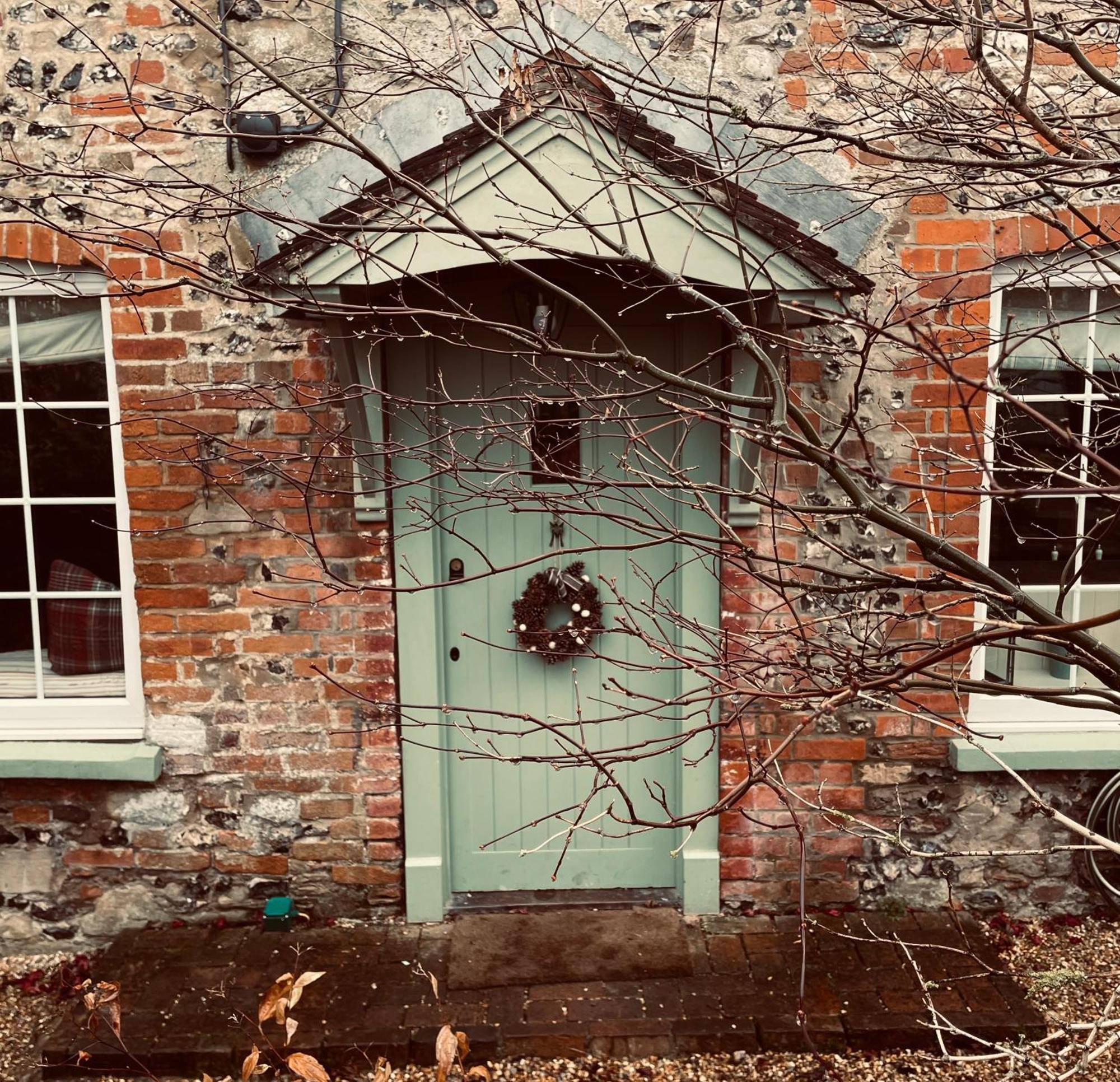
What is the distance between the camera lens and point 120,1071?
3.63m

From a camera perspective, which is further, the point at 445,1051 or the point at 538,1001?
the point at 538,1001

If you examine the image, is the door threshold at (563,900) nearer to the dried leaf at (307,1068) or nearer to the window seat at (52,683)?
the window seat at (52,683)

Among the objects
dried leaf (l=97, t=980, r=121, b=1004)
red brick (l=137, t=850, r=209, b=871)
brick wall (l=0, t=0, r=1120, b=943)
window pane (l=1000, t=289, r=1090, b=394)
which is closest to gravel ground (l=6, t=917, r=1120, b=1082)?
brick wall (l=0, t=0, r=1120, b=943)

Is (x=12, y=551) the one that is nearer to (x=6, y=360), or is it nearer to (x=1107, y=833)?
(x=6, y=360)

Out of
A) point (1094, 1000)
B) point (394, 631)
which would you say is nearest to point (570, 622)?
point (394, 631)

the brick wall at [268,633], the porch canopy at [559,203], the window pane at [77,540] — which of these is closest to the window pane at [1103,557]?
the brick wall at [268,633]

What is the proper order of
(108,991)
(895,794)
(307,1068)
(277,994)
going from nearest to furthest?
1. (307,1068)
2. (277,994)
3. (108,991)
4. (895,794)

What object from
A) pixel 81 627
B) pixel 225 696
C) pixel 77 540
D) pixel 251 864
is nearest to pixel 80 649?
pixel 81 627

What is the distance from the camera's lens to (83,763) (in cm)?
427

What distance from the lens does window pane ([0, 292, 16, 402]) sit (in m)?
4.26

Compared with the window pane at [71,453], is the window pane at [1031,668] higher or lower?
lower

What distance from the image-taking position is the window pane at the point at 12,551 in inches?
175

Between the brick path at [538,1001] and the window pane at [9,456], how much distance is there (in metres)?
2.00

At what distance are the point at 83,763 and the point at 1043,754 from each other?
4044 millimetres
